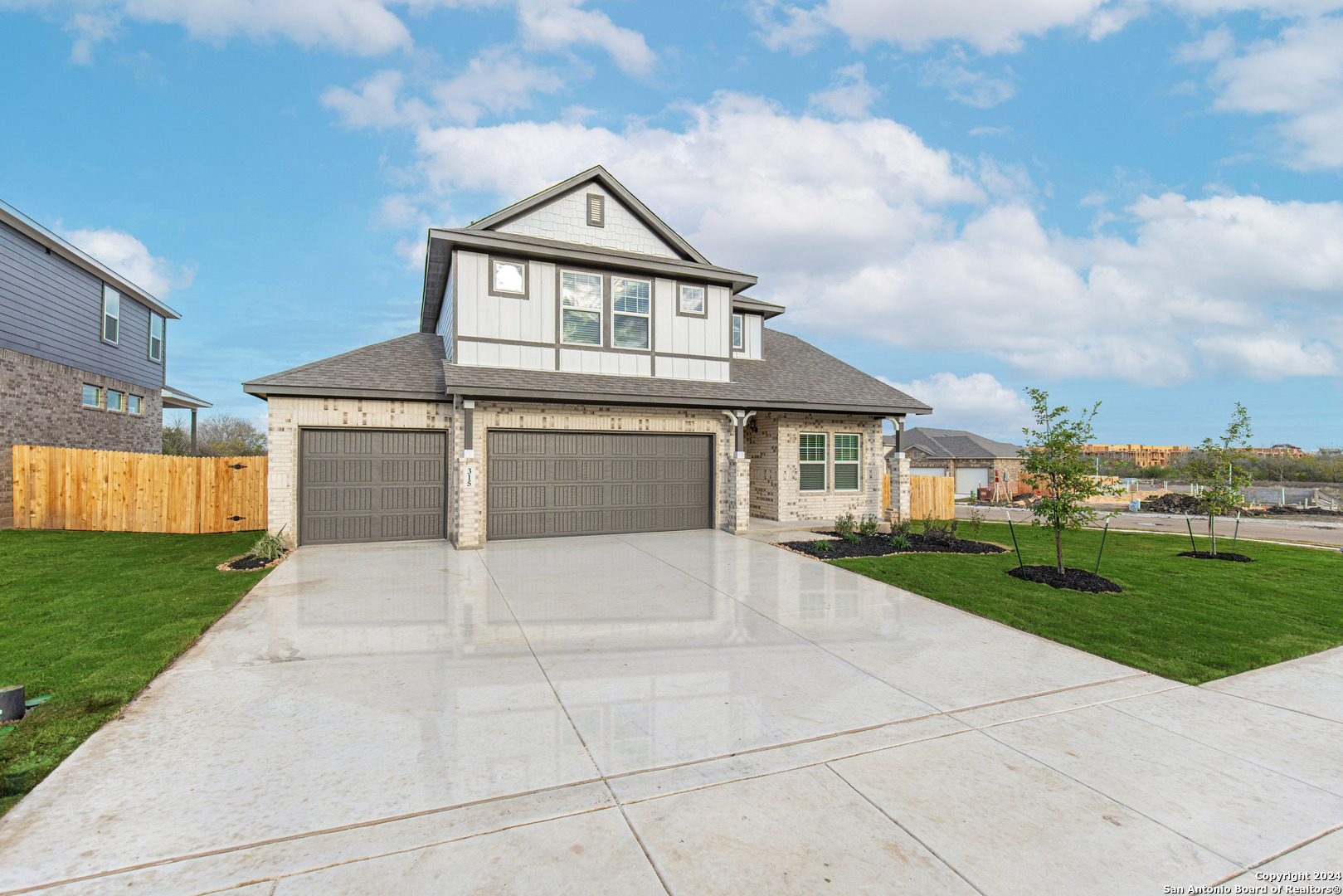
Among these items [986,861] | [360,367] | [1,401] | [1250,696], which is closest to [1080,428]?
[1250,696]

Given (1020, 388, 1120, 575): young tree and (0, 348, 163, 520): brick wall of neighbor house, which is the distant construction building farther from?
(0, 348, 163, 520): brick wall of neighbor house

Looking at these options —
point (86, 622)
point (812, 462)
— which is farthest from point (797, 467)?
point (86, 622)

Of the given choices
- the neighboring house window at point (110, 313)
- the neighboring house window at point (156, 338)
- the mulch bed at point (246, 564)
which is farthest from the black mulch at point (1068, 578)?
the neighboring house window at point (156, 338)

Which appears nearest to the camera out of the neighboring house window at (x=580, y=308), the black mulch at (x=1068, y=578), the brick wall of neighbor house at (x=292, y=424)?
the black mulch at (x=1068, y=578)

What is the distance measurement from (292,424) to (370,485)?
6.01 ft

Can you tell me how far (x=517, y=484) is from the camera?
41.7ft

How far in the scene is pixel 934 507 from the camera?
66.9ft

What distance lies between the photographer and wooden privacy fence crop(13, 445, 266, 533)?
13.8m

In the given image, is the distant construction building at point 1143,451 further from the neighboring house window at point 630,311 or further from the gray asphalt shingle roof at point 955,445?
the neighboring house window at point 630,311

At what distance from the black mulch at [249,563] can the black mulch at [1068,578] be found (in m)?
12.3

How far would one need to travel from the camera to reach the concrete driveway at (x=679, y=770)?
2721mm

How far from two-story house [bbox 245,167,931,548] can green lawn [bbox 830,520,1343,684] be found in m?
5.02

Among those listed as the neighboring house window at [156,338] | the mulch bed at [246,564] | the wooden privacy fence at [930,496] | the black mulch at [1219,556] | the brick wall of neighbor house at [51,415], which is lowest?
the black mulch at [1219,556]

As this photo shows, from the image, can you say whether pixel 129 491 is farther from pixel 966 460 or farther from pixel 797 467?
pixel 966 460
